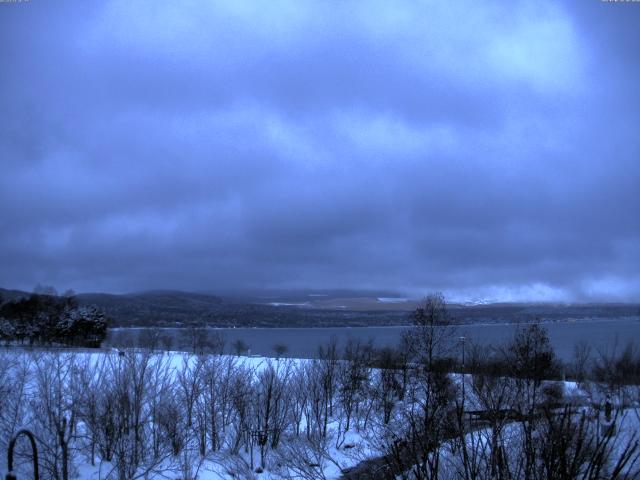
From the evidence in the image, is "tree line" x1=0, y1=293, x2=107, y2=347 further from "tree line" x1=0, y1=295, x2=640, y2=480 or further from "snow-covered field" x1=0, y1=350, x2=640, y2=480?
"snow-covered field" x1=0, y1=350, x2=640, y2=480

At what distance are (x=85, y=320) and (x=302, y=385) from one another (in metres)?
73.2

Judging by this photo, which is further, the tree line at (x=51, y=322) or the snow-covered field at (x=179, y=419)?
the tree line at (x=51, y=322)

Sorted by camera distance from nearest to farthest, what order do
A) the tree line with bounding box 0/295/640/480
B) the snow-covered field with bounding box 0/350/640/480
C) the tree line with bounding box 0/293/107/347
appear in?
the tree line with bounding box 0/295/640/480 < the snow-covered field with bounding box 0/350/640/480 < the tree line with bounding box 0/293/107/347

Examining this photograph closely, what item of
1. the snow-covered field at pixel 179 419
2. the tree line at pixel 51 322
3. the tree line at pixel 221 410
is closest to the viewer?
the tree line at pixel 221 410

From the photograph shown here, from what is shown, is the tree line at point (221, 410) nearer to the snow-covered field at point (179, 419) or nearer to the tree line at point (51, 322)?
the snow-covered field at point (179, 419)

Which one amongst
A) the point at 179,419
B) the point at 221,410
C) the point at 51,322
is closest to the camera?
the point at 179,419

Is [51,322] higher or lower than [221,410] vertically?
higher

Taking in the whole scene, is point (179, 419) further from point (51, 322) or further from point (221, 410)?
point (51, 322)

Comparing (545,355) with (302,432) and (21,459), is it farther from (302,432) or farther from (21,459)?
(21,459)

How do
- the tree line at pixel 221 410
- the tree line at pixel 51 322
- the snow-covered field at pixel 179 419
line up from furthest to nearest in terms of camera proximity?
the tree line at pixel 51 322 < the snow-covered field at pixel 179 419 < the tree line at pixel 221 410

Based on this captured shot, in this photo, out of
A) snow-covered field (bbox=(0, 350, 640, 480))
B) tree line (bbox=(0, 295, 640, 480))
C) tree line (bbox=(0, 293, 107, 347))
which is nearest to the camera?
tree line (bbox=(0, 295, 640, 480))

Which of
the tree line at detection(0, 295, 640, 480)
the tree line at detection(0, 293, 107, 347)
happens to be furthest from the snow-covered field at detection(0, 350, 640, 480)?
the tree line at detection(0, 293, 107, 347)

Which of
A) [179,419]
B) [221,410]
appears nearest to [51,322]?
[221,410]

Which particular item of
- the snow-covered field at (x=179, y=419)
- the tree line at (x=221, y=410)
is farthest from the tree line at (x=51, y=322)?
the snow-covered field at (x=179, y=419)
